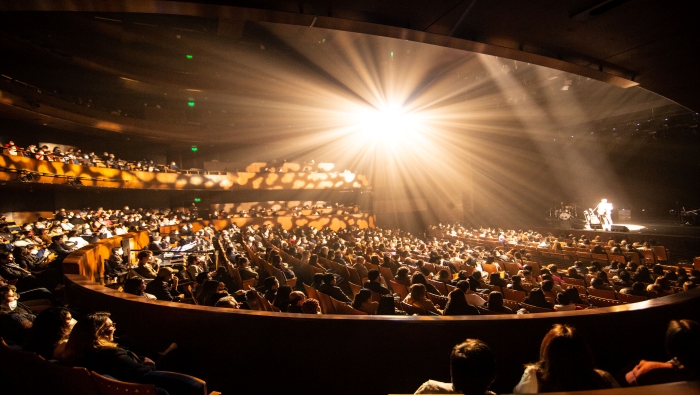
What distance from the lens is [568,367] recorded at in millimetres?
1893

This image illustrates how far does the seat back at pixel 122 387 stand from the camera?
1.90 metres

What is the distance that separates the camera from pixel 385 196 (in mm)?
26062

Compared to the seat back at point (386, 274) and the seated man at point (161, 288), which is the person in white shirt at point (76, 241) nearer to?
the seated man at point (161, 288)

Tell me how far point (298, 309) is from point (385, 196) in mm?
22235

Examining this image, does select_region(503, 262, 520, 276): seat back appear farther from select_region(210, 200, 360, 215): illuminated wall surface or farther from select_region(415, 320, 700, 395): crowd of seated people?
select_region(210, 200, 360, 215): illuminated wall surface

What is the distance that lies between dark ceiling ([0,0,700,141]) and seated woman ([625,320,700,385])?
3089mm

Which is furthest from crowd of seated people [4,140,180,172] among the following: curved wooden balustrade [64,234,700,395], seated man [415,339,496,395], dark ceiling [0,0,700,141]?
seated man [415,339,496,395]

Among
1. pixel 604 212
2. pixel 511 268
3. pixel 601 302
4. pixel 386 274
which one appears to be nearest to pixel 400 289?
pixel 386 274

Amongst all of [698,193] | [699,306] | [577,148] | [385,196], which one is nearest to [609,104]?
[577,148]

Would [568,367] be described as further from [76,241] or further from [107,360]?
[76,241]

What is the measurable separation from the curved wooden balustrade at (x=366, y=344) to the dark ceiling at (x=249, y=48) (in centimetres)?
290

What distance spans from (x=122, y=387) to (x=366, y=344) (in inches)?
61.3

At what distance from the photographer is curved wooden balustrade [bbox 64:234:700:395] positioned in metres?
2.73

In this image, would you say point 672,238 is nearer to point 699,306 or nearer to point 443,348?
point 699,306
